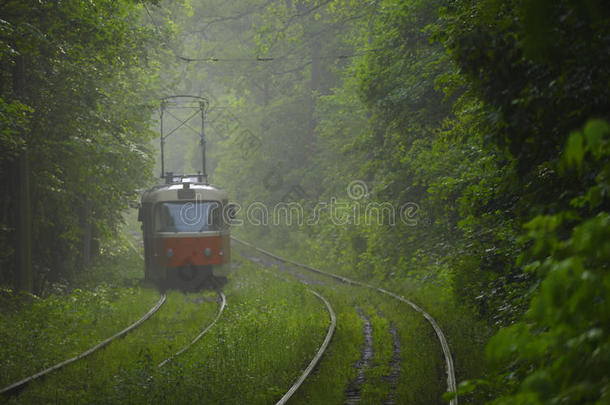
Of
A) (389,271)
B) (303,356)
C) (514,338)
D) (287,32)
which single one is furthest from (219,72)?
(514,338)

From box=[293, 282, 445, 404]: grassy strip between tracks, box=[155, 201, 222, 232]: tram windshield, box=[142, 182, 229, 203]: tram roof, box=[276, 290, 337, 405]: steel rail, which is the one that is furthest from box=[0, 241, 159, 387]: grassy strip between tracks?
box=[293, 282, 445, 404]: grassy strip between tracks

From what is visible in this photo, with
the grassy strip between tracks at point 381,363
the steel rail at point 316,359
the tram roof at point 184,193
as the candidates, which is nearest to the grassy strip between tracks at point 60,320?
the tram roof at point 184,193

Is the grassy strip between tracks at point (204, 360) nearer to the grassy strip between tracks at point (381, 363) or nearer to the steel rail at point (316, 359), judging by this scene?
the steel rail at point (316, 359)

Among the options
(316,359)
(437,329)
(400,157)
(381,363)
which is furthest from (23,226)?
(400,157)

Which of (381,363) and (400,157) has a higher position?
(400,157)

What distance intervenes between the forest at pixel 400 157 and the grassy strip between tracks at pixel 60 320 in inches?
26.9

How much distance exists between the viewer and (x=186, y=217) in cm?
1642

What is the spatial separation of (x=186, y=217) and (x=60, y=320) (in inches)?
215

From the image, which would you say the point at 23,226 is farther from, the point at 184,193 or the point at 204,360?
the point at 204,360

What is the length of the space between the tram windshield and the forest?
5.43ft

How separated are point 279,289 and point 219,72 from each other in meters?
25.9

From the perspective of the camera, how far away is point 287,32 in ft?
107

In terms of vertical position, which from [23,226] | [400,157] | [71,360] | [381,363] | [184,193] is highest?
[400,157]

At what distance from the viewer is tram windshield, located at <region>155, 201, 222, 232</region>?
1630 cm
